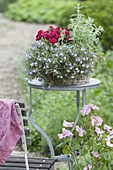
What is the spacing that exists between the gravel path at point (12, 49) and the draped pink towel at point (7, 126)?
5197 millimetres

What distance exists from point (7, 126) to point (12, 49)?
11271 millimetres

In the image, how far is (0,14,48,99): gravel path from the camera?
10.3m

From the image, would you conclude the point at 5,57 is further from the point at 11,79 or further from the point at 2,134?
the point at 2,134

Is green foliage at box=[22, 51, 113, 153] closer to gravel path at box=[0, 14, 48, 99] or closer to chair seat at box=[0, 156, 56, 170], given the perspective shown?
gravel path at box=[0, 14, 48, 99]

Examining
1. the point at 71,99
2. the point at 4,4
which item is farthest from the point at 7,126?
the point at 4,4

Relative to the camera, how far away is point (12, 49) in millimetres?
15289

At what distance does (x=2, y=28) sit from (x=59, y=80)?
15.9 metres

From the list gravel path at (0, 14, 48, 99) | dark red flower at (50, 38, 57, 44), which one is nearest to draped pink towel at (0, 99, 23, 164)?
dark red flower at (50, 38, 57, 44)

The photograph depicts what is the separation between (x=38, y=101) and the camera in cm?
833

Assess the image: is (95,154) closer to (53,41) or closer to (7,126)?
(7,126)

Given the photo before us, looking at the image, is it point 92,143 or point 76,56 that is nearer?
point 92,143

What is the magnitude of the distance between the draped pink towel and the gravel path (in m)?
5.20

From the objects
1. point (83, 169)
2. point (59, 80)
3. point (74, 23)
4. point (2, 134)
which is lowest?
point (83, 169)

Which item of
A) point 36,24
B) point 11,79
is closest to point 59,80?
point 11,79
